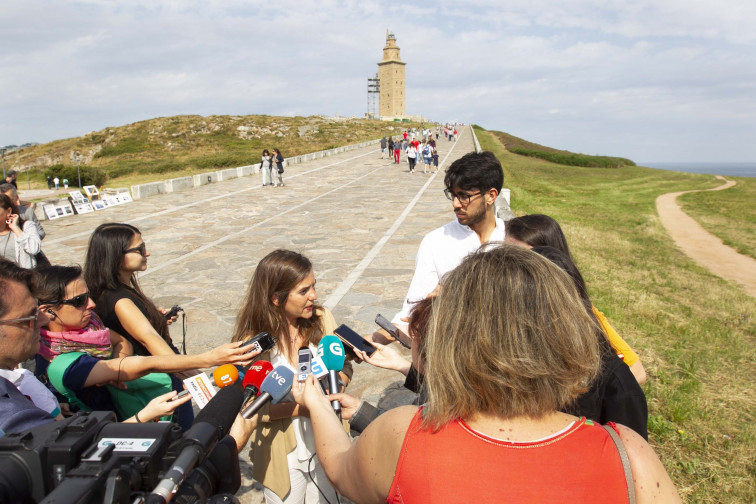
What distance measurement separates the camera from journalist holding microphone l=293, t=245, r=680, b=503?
1.30 meters

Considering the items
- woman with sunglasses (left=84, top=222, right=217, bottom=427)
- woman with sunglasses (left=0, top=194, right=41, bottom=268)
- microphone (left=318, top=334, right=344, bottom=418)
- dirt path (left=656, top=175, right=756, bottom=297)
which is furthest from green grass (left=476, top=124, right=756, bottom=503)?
woman with sunglasses (left=0, top=194, right=41, bottom=268)

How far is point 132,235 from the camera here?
3.28m

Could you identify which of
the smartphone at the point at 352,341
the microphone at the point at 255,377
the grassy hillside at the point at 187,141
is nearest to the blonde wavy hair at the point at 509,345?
the microphone at the point at 255,377

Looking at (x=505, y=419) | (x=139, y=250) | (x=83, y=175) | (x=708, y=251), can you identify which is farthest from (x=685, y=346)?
(x=83, y=175)

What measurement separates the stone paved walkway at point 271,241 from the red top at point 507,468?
212 centimetres

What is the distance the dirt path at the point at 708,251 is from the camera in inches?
483

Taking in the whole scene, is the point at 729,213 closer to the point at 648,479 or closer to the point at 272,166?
the point at 272,166

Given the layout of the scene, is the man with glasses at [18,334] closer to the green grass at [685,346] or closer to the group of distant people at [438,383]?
the group of distant people at [438,383]

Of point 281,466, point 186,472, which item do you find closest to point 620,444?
point 186,472

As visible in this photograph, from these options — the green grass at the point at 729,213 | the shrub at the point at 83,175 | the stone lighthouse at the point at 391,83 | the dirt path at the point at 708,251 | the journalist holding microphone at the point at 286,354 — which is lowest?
the dirt path at the point at 708,251

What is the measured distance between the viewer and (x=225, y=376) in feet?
6.79

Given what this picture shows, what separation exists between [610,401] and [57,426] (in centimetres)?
184

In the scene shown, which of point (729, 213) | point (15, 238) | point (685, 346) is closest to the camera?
point (15, 238)

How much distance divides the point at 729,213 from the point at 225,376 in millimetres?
24517
